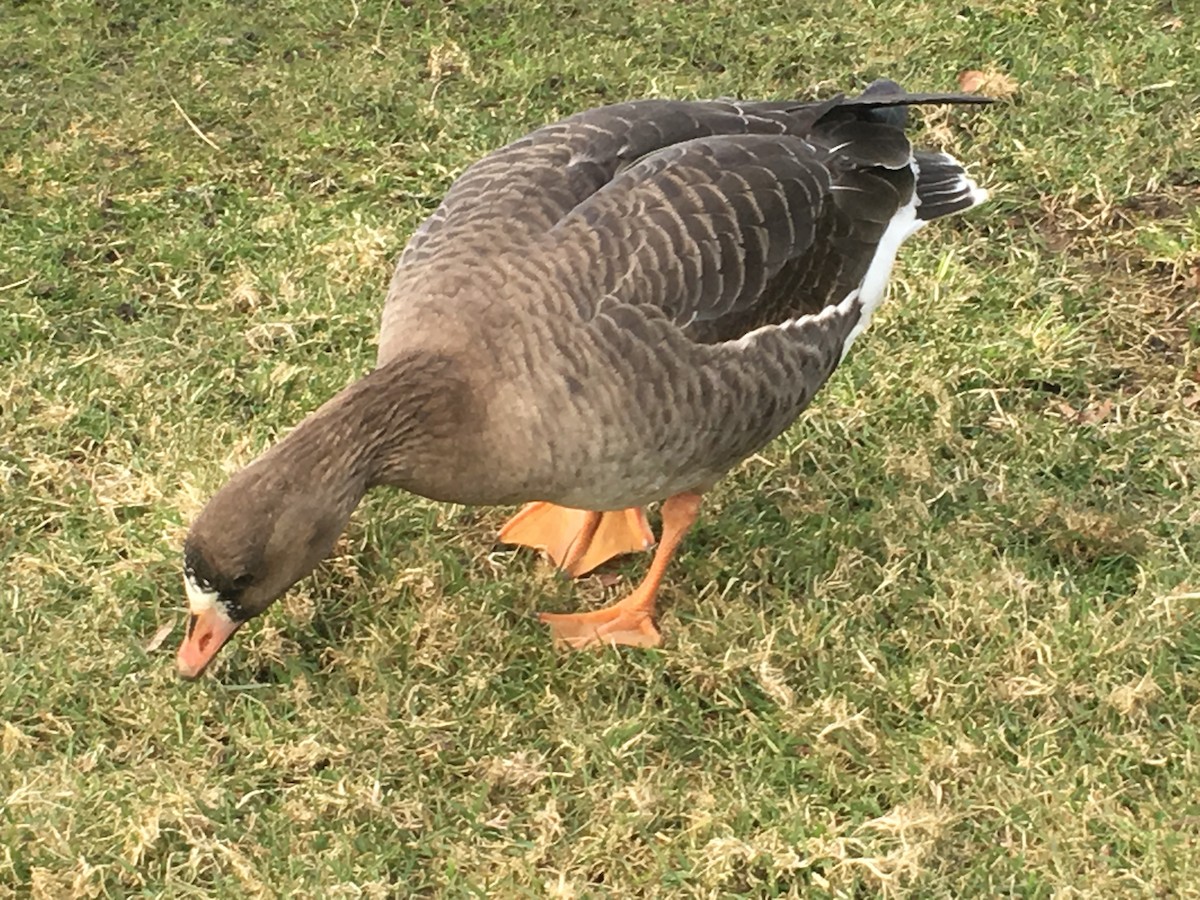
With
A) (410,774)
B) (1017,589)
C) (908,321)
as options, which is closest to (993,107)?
(908,321)

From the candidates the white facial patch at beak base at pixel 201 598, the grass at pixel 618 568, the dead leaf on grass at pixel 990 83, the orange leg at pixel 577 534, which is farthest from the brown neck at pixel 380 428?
the dead leaf on grass at pixel 990 83

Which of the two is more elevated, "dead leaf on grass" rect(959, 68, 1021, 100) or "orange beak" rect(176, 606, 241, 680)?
"orange beak" rect(176, 606, 241, 680)

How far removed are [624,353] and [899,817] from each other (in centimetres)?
126

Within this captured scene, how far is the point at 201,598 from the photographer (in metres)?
2.75

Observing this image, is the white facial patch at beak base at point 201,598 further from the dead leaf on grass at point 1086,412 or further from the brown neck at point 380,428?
the dead leaf on grass at point 1086,412

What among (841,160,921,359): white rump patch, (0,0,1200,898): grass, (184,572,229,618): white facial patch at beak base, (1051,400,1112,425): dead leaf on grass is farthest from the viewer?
(1051,400,1112,425): dead leaf on grass

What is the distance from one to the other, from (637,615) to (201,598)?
1.24 metres

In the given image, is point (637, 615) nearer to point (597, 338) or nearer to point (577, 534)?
point (577, 534)

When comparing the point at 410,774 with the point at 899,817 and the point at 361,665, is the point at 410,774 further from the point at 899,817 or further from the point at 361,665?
the point at 899,817

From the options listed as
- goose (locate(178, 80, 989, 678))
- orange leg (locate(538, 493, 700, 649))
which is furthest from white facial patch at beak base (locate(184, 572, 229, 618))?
orange leg (locate(538, 493, 700, 649))

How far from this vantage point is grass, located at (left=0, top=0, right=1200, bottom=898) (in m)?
3.02

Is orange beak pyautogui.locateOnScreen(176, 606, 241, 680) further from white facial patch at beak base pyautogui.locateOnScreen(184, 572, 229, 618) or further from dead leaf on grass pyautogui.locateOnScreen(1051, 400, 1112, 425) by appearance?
dead leaf on grass pyautogui.locateOnScreen(1051, 400, 1112, 425)

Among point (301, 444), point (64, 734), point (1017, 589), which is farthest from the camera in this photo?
point (1017, 589)

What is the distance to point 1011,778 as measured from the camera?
10.2 feet
